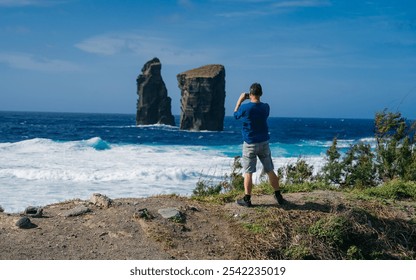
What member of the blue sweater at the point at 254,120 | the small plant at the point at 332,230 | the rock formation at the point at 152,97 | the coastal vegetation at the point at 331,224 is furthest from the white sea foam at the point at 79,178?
the rock formation at the point at 152,97

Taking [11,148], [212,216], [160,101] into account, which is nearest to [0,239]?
[212,216]

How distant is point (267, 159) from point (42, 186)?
13.9 metres

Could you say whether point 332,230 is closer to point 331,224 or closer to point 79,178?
point 331,224

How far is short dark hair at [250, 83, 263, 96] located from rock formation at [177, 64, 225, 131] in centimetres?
6974

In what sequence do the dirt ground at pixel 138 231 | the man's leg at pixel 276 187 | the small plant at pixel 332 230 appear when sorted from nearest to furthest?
the dirt ground at pixel 138 231, the small plant at pixel 332 230, the man's leg at pixel 276 187

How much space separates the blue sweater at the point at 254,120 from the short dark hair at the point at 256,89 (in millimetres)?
157

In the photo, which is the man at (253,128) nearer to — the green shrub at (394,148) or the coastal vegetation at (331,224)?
the coastal vegetation at (331,224)

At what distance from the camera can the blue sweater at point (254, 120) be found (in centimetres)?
698

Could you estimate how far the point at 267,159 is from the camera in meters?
7.24

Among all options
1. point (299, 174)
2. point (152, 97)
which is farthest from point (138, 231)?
point (152, 97)

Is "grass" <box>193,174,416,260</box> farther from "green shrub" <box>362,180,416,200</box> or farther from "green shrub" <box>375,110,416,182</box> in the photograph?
"green shrub" <box>375,110,416,182</box>

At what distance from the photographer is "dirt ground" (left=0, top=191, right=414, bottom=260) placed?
600 centimetres

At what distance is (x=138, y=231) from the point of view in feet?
21.6
